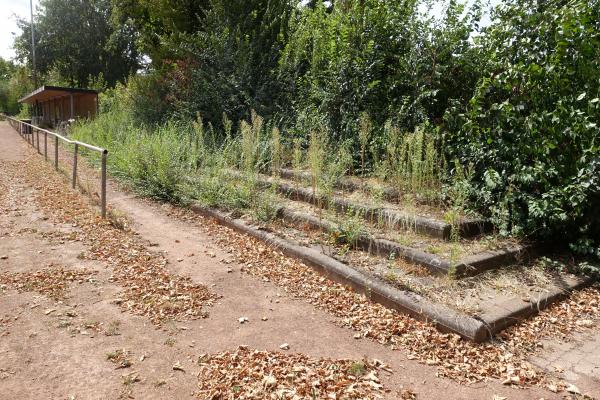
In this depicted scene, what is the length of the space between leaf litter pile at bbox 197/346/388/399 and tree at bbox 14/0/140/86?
3560cm

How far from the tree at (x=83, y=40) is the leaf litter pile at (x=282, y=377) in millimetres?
35604

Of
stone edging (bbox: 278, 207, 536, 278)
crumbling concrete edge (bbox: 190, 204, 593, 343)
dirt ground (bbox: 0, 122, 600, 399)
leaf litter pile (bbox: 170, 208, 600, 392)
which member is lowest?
dirt ground (bbox: 0, 122, 600, 399)

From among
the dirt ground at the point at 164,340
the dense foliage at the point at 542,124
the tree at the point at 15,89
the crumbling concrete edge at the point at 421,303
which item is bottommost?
the dirt ground at the point at 164,340

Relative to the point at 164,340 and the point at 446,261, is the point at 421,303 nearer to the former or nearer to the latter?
the point at 446,261

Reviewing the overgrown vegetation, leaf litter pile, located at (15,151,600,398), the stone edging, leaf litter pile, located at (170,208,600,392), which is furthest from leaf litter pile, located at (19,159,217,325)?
the stone edging

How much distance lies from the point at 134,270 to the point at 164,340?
1.71 metres

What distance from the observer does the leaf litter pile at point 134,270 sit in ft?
13.8

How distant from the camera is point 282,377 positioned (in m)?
3.11

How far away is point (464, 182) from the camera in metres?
5.85

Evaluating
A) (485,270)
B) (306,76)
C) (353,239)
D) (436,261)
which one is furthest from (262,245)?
(306,76)

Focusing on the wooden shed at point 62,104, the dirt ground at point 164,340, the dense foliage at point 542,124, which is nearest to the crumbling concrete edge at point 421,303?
the dirt ground at point 164,340

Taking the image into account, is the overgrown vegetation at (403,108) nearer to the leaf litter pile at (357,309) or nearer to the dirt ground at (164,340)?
the leaf litter pile at (357,309)

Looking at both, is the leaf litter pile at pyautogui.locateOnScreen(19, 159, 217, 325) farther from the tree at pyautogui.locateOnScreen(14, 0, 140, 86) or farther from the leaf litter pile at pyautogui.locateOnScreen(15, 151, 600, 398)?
the tree at pyautogui.locateOnScreen(14, 0, 140, 86)

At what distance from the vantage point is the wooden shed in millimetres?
23828
